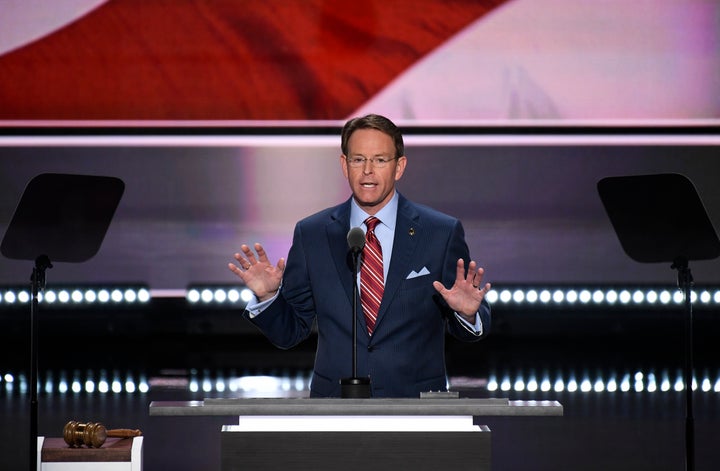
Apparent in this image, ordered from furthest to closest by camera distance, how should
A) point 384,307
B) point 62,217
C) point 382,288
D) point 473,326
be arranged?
point 62,217 < point 382,288 < point 384,307 < point 473,326

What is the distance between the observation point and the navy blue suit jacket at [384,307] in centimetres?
313

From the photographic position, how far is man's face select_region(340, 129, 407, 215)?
122 inches

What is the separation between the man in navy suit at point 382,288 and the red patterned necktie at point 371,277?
18 millimetres

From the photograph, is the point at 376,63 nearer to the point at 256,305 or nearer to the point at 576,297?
the point at 576,297

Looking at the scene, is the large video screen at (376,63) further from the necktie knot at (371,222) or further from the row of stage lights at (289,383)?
the necktie knot at (371,222)

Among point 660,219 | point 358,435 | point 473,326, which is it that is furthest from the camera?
point 660,219

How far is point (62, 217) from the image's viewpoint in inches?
192

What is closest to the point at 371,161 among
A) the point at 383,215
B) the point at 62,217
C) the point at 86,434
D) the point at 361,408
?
the point at 383,215

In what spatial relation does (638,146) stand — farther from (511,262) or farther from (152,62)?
(152,62)

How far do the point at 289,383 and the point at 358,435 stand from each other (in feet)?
9.63

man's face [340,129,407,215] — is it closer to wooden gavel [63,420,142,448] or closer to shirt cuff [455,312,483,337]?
shirt cuff [455,312,483,337]

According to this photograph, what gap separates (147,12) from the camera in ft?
16.5

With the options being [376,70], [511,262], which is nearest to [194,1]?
[376,70]

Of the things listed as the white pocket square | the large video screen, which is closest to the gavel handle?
the white pocket square
